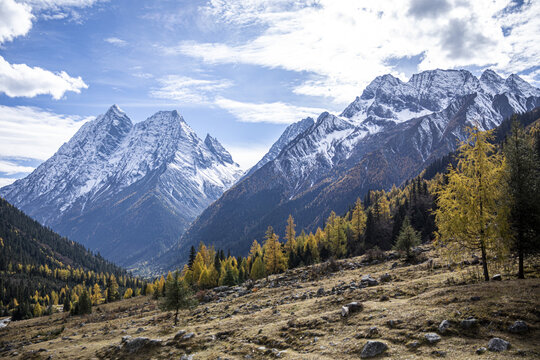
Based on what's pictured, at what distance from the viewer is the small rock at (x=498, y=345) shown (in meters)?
13.2

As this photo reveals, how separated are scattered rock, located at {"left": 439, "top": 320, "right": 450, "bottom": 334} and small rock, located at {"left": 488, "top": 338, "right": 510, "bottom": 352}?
2412 millimetres

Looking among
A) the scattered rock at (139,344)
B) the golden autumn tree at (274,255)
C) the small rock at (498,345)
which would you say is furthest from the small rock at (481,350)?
the golden autumn tree at (274,255)

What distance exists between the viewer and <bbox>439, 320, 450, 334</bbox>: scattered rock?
15898 millimetres

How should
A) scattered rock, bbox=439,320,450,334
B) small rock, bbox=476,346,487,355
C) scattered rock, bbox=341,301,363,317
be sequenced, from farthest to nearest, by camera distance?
scattered rock, bbox=341,301,363,317, scattered rock, bbox=439,320,450,334, small rock, bbox=476,346,487,355

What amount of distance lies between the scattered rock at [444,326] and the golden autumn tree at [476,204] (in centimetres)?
975

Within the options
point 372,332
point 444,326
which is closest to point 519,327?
point 444,326

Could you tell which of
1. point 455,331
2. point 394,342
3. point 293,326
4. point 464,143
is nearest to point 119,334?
point 293,326

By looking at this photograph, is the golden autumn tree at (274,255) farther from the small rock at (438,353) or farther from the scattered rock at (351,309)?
the small rock at (438,353)

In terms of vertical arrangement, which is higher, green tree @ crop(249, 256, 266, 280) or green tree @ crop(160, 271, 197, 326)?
green tree @ crop(160, 271, 197, 326)

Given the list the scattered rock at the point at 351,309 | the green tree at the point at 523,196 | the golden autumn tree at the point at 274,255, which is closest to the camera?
the green tree at the point at 523,196

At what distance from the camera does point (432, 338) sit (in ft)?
50.3

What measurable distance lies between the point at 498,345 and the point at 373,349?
568 centimetres

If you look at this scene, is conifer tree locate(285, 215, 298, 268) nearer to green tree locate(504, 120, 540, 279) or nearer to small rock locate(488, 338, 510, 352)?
green tree locate(504, 120, 540, 279)

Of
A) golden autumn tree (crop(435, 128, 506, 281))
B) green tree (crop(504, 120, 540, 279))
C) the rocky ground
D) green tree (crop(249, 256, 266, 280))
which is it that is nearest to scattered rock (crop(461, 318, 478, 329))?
the rocky ground
